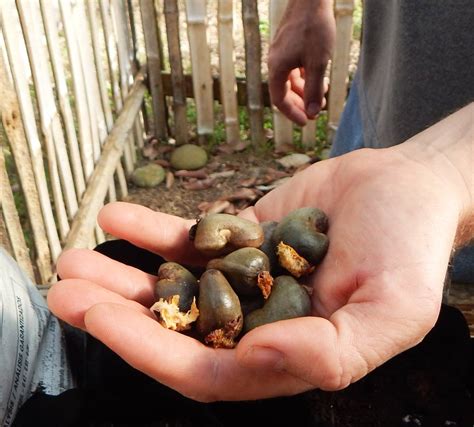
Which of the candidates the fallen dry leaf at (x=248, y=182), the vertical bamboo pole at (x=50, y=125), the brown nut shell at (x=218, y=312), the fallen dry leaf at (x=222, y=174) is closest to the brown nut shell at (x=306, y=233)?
the brown nut shell at (x=218, y=312)

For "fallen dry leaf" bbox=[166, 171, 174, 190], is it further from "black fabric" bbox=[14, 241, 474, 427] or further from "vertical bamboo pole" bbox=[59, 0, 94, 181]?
"black fabric" bbox=[14, 241, 474, 427]

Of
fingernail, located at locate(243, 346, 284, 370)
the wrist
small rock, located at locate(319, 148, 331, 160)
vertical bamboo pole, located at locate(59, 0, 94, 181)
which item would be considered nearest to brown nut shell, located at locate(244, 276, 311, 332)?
fingernail, located at locate(243, 346, 284, 370)

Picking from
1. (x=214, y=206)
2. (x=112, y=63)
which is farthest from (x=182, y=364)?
(x=112, y=63)

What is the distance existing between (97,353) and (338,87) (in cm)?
271

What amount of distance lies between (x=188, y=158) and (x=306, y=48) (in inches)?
76.1

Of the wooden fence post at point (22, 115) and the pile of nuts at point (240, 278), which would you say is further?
the wooden fence post at point (22, 115)

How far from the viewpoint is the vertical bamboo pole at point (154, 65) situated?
144 inches

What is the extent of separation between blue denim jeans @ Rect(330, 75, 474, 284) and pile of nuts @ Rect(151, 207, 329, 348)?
532 mm

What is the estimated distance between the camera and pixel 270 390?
112 cm

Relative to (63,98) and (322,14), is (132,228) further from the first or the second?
(63,98)

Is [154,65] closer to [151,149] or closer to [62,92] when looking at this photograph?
[151,149]

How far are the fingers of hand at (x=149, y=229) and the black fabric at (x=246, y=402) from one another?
273 mm

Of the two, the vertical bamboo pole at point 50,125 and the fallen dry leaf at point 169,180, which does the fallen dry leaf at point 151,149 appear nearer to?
the fallen dry leaf at point 169,180

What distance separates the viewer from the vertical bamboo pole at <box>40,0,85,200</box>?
8.39ft
